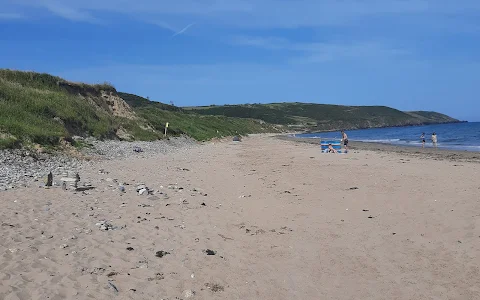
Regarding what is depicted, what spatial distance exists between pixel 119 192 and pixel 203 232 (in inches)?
165

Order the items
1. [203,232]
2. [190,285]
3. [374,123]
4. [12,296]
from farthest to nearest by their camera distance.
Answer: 1. [374,123]
2. [203,232]
3. [190,285]
4. [12,296]

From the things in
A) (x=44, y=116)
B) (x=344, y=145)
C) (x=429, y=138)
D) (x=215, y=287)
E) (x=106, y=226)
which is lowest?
(x=215, y=287)

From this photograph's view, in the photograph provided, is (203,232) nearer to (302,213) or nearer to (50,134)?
(302,213)

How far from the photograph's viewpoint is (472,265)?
6836 millimetres

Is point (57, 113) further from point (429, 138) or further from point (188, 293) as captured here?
point (429, 138)

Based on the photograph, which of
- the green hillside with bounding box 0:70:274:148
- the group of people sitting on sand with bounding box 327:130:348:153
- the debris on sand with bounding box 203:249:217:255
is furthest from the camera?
the group of people sitting on sand with bounding box 327:130:348:153

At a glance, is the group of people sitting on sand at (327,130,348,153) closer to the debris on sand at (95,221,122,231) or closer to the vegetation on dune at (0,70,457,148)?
the vegetation on dune at (0,70,457,148)

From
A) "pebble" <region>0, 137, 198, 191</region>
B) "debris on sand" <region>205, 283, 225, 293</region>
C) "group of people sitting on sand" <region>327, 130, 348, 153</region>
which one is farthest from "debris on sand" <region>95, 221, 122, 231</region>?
"group of people sitting on sand" <region>327, 130, 348, 153</region>

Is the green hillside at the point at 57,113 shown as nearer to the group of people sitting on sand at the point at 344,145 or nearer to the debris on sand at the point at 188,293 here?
the debris on sand at the point at 188,293

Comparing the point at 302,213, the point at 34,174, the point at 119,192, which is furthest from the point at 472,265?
the point at 34,174

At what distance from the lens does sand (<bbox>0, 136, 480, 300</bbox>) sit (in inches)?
234

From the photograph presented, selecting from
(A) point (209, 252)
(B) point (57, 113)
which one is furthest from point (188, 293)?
(B) point (57, 113)

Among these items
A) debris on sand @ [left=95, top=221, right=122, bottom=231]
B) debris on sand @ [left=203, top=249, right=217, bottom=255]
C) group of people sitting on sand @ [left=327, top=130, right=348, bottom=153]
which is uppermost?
group of people sitting on sand @ [left=327, top=130, right=348, bottom=153]

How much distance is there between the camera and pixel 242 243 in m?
8.27
